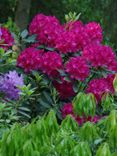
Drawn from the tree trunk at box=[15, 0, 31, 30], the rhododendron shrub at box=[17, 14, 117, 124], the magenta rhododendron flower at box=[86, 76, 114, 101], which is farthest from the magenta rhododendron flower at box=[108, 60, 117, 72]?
the tree trunk at box=[15, 0, 31, 30]

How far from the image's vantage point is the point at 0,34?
4.36 meters

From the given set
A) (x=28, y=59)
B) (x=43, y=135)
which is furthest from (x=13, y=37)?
(x=43, y=135)

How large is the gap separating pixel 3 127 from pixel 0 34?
1092 mm

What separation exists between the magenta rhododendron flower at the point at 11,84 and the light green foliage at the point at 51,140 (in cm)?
155

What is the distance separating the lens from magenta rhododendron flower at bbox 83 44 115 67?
445 centimetres

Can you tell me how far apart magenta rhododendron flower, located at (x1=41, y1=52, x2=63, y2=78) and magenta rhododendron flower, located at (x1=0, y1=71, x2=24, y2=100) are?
40 centimetres

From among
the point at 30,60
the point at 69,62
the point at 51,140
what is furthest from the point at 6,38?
the point at 51,140

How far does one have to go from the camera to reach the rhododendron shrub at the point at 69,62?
4395 millimetres

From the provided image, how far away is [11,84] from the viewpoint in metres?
4.05

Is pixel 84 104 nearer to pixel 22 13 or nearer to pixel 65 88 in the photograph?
pixel 65 88

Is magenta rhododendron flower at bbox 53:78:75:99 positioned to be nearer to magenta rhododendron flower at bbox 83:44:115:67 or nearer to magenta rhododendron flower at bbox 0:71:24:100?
magenta rhododendron flower at bbox 83:44:115:67

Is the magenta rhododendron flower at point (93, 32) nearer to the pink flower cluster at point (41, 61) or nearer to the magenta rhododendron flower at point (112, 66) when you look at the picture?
the magenta rhododendron flower at point (112, 66)

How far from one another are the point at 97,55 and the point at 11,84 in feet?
2.79

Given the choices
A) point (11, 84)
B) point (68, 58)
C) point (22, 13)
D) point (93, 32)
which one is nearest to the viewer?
point (11, 84)
